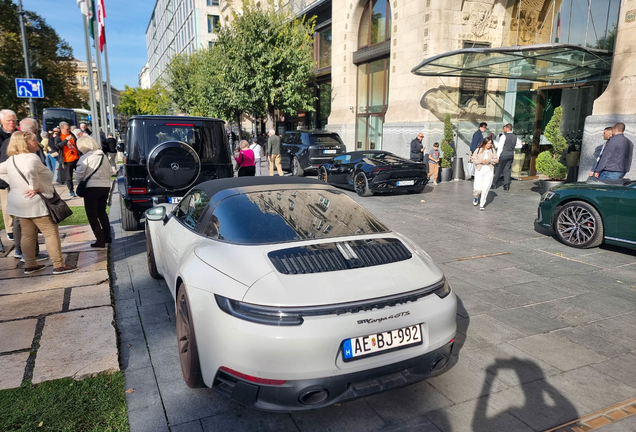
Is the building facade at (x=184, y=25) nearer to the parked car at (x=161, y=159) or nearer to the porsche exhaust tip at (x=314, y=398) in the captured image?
the parked car at (x=161, y=159)

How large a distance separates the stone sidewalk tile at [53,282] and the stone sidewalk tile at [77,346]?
0.98 meters

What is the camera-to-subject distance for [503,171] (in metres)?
13.9

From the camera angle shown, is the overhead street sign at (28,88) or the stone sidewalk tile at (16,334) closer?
the stone sidewalk tile at (16,334)

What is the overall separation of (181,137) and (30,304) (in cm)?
372

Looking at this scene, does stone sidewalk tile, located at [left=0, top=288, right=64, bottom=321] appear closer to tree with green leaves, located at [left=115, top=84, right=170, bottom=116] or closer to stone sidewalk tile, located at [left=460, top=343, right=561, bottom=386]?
stone sidewalk tile, located at [left=460, top=343, right=561, bottom=386]

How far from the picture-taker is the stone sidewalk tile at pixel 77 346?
3314mm

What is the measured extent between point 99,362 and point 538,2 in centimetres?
1842

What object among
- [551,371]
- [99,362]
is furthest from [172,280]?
[551,371]

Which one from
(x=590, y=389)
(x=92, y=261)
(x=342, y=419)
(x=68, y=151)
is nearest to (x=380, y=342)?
(x=342, y=419)

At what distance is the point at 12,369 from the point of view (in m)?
3.34

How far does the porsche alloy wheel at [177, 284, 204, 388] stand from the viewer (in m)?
2.85

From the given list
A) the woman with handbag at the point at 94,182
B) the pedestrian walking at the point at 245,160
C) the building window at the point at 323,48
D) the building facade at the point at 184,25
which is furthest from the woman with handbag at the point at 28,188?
the building facade at the point at 184,25

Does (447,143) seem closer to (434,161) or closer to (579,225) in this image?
Answer: (434,161)

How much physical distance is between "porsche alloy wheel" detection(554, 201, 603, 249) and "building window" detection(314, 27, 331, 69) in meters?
19.6
